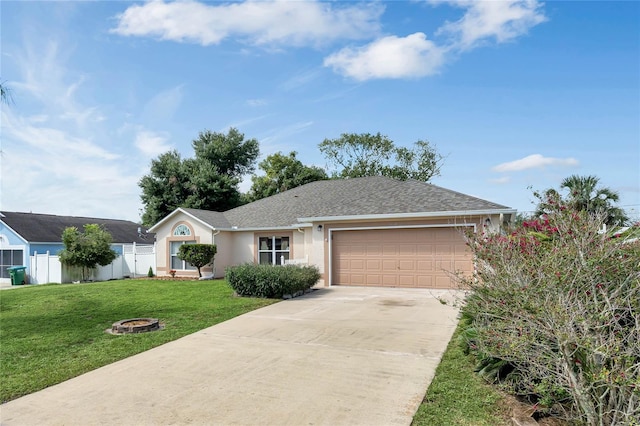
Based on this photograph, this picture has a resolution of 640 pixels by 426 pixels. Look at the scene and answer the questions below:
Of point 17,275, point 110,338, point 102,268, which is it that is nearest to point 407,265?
point 110,338

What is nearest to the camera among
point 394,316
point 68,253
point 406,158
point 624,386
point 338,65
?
point 624,386

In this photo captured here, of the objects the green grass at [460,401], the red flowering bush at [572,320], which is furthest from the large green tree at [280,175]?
the red flowering bush at [572,320]

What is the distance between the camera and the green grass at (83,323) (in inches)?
232

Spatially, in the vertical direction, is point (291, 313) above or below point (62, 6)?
below

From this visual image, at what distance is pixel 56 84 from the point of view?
1152cm

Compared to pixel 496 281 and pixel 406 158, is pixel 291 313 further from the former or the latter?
pixel 406 158

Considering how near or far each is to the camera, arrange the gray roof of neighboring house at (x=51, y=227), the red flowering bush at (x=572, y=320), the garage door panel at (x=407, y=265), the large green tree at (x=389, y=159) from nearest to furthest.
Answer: the red flowering bush at (x=572, y=320) → the garage door panel at (x=407, y=265) → the gray roof of neighboring house at (x=51, y=227) → the large green tree at (x=389, y=159)

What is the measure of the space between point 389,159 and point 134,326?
34098mm

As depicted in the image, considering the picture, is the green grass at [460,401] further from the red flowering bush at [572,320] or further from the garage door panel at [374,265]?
the garage door panel at [374,265]

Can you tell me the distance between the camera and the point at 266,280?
12195 millimetres

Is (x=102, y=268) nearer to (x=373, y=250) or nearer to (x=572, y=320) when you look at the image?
(x=373, y=250)

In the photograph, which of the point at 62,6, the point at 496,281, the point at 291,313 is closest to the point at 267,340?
the point at 291,313

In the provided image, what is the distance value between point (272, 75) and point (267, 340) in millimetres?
10943

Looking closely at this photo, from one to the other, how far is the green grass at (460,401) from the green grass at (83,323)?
494 cm
